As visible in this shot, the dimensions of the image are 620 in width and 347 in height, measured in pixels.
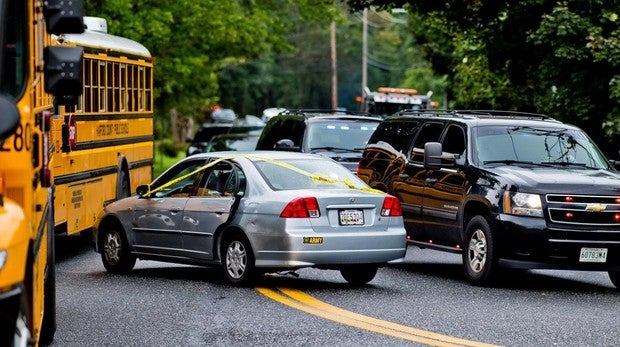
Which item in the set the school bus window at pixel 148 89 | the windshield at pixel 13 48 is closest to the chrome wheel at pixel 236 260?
the windshield at pixel 13 48

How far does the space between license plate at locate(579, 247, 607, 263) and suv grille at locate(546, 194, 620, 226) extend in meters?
0.29

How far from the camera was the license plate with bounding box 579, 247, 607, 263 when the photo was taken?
14.5 m

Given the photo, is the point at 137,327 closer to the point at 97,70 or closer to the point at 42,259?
the point at 42,259

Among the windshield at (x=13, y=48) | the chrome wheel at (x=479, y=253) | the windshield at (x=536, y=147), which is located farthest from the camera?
the windshield at (x=536, y=147)

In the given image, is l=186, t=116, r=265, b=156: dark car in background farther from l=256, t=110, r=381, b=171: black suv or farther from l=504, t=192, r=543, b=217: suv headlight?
l=504, t=192, r=543, b=217: suv headlight

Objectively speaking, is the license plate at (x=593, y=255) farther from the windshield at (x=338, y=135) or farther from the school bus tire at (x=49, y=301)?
the windshield at (x=338, y=135)

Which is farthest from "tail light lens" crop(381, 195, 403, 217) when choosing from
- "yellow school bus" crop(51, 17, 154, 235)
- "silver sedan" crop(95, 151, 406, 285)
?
"yellow school bus" crop(51, 17, 154, 235)

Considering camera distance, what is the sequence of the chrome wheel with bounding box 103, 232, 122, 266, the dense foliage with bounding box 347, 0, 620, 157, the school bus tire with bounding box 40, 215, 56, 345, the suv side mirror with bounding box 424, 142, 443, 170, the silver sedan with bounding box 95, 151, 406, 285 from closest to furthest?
1. the school bus tire with bounding box 40, 215, 56, 345
2. the silver sedan with bounding box 95, 151, 406, 285
3. the suv side mirror with bounding box 424, 142, 443, 170
4. the chrome wheel with bounding box 103, 232, 122, 266
5. the dense foliage with bounding box 347, 0, 620, 157

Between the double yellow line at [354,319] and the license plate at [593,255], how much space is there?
2881mm

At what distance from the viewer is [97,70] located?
19.2 m

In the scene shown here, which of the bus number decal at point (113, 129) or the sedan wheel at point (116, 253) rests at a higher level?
the bus number decal at point (113, 129)

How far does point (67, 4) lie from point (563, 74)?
17883 millimetres

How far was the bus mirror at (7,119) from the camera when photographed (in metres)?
6.94

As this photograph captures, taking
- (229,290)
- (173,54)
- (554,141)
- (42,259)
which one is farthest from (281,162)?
(173,54)
